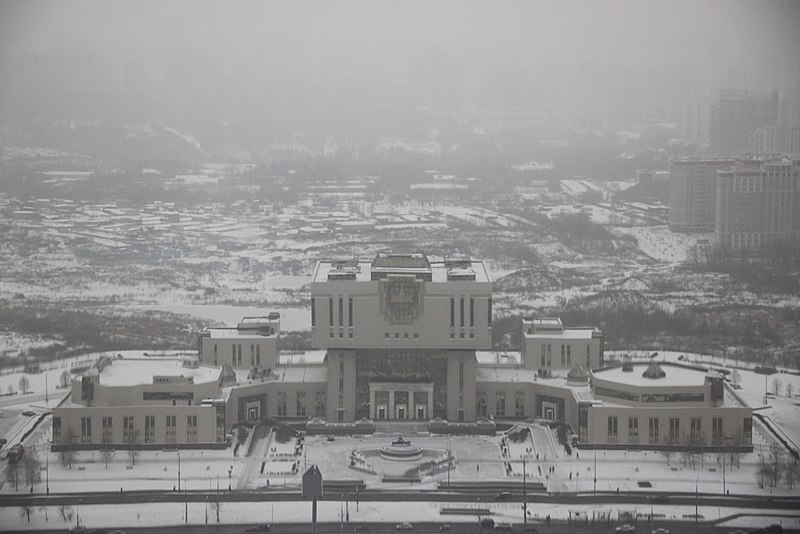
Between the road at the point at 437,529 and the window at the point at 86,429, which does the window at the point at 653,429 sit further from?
the window at the point at 86,429

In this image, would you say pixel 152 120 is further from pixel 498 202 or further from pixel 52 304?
pixel 52 304

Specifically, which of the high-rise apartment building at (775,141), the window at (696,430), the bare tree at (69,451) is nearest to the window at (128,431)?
the bare tree at (69,451)

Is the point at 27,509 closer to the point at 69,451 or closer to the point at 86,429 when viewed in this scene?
the point at 69,451

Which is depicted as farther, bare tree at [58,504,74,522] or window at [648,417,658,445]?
window at [648,417,658,445]

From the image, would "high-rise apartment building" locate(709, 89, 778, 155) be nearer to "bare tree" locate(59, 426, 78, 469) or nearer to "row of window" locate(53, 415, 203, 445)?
"row of window" locate(53, 415, 203, 445)

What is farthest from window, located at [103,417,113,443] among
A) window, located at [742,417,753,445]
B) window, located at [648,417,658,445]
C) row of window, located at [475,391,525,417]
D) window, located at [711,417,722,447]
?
window, located at [742,417,753,445]

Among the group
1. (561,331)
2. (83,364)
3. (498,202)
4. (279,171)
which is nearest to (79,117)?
(279,171)

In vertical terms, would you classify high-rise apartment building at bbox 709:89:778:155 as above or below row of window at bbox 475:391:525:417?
above

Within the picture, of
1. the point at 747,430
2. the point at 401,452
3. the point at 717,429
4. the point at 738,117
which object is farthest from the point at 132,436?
the point at 738,117
